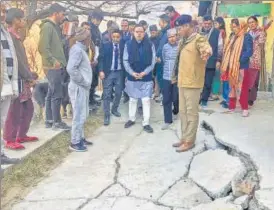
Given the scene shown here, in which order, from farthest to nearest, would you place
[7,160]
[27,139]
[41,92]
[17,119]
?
[41,92], [27,139], [17,119], [7,160]

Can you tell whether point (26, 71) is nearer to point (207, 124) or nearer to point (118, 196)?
point (118, 196)

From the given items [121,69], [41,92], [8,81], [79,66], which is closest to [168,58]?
[121,69]

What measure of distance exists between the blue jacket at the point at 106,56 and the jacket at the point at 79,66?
136 centimetres

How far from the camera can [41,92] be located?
6109mm

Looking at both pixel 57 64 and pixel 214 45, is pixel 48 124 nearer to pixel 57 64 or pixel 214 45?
pixel 57 64

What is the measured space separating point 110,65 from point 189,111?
77.6 inches

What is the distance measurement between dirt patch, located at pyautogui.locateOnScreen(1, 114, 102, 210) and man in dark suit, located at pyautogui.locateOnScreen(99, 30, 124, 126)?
3.34 ft

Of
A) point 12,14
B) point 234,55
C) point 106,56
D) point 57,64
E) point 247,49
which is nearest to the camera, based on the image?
point 12,14

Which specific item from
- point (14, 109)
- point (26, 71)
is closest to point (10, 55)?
point (26, 71)

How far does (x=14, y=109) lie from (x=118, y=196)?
1.86 metres

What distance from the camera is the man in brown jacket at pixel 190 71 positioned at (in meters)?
4.70

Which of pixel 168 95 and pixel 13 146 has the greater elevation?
pixel 168 95

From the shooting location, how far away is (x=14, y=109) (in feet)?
16.1

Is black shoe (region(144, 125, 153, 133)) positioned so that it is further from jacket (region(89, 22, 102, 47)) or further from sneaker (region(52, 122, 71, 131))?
jacket (region(89, 22, 102, 47))
